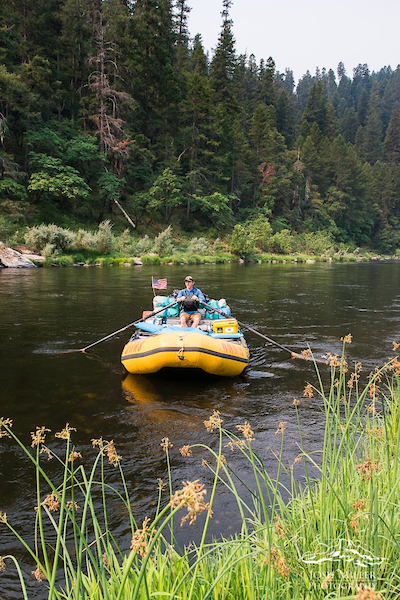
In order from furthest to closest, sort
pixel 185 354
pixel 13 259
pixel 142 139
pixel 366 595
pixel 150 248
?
pixel 142 139 → pixel 150 248 → pixel 13 259 → pixel 185 354 → pixel 366 595

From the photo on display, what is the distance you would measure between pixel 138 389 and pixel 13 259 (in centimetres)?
1881

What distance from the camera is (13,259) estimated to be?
23016mm

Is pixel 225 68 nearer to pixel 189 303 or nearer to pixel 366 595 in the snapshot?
pixel 189 303

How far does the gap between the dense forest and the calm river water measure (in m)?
16.7

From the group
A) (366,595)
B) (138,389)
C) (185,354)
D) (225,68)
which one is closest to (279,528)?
(366,595)

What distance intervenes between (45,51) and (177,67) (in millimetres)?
18560

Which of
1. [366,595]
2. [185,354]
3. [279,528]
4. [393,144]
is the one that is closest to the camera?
[366,595]

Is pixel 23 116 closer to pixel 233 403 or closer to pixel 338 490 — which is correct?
pixel 233 403

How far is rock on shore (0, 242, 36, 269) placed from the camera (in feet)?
74.6

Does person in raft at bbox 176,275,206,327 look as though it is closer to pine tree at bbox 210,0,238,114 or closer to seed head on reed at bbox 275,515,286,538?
seed head on reed at bbox 275,515,286,538

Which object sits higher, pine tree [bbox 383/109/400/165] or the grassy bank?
pine tree [bbox 383/109/400/165]

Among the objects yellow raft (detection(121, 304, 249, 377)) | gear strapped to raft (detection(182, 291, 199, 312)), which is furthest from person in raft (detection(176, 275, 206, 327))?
yellow raft (detection(121, 304, 249, 377))

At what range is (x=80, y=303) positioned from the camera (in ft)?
44.1

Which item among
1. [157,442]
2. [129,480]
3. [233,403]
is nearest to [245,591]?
[129,480]
